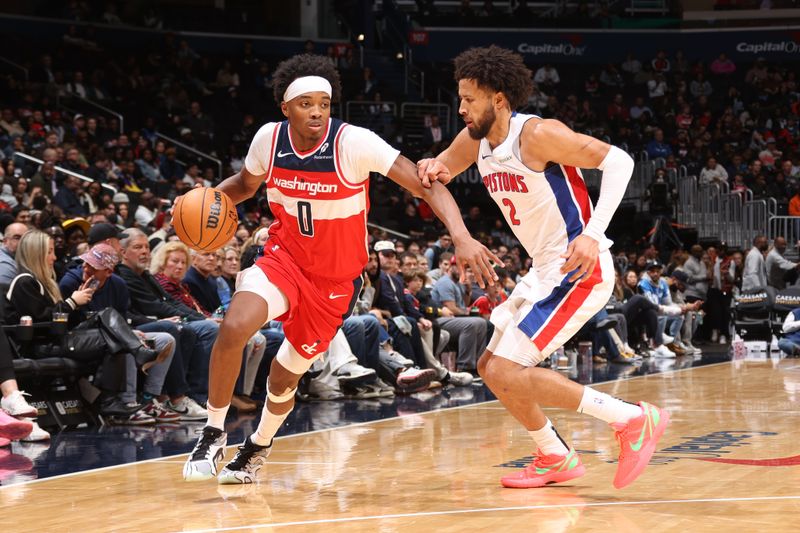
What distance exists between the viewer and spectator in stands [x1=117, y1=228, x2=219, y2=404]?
8141mm

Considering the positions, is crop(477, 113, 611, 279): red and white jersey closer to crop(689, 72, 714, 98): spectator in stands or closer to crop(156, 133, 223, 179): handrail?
crop(156, 133, 223, 179): handrail

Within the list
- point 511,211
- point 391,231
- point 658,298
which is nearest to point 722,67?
point 391,231

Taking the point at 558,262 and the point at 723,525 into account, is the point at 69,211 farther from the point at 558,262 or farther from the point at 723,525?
the point at 723,525

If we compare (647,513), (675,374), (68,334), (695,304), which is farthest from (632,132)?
(647,513)

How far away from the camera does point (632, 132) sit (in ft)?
76.7

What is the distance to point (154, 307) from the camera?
818 centimetres

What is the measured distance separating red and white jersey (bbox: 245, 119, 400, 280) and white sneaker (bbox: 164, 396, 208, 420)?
121 inches

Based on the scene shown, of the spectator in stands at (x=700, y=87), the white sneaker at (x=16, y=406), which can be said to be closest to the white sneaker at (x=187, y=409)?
the white sneaker at (x=16, y=406)

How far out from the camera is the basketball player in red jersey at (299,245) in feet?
16.1

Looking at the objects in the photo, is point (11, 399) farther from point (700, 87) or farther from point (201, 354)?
point (700, 87)

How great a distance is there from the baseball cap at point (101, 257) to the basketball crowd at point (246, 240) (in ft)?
0.05

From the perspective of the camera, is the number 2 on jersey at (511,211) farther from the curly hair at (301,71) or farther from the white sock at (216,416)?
the white sock at (216,416)

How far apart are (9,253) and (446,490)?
4.60m

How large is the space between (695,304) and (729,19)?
13.2 meters
